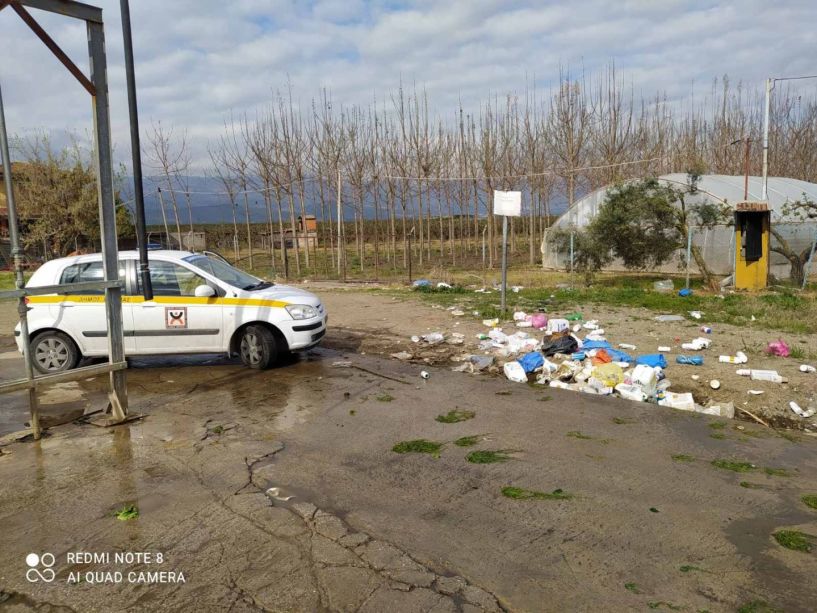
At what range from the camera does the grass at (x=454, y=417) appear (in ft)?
20.8

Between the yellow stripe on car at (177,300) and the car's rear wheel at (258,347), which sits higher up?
the yellow stripe on car at (177,300)

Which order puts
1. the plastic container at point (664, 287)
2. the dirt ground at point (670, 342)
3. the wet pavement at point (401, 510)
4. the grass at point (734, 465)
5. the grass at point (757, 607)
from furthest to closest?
the plastic container at point (664, 287), the dirt ground at point (670, 342), the grass at point (734, 465), the wet pavement at point (401, 510), the grass at point (757, 607)

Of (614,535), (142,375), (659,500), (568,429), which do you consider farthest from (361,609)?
(142,375)

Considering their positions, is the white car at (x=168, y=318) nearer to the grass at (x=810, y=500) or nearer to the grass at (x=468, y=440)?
the grass at (x=468, y=440)

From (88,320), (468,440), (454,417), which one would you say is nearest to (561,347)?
(454,417)

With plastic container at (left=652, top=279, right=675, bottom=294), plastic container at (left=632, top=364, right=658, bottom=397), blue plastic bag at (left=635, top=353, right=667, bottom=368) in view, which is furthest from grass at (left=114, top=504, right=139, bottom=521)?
plastic container at (left=652, top=279, right=675, bottom=294)

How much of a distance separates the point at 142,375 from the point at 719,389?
7.77 m

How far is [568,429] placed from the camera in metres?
6.07

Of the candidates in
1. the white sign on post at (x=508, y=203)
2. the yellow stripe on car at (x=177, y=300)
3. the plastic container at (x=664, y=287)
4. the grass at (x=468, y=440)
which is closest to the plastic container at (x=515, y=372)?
the grass at (x=468, y=440)

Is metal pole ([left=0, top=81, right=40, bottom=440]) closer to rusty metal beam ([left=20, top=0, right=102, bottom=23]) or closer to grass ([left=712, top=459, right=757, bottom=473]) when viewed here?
rusty metal beam ([left=20, top=0, right=102, bottom=23])

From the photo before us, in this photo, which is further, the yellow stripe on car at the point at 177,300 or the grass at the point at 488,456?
the yellow stripe on car at the point at 177,300

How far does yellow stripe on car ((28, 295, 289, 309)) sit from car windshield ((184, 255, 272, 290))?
0.39m

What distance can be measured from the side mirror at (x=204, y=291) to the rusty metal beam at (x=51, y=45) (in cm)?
327

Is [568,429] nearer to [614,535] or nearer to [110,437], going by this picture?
[614,535]
